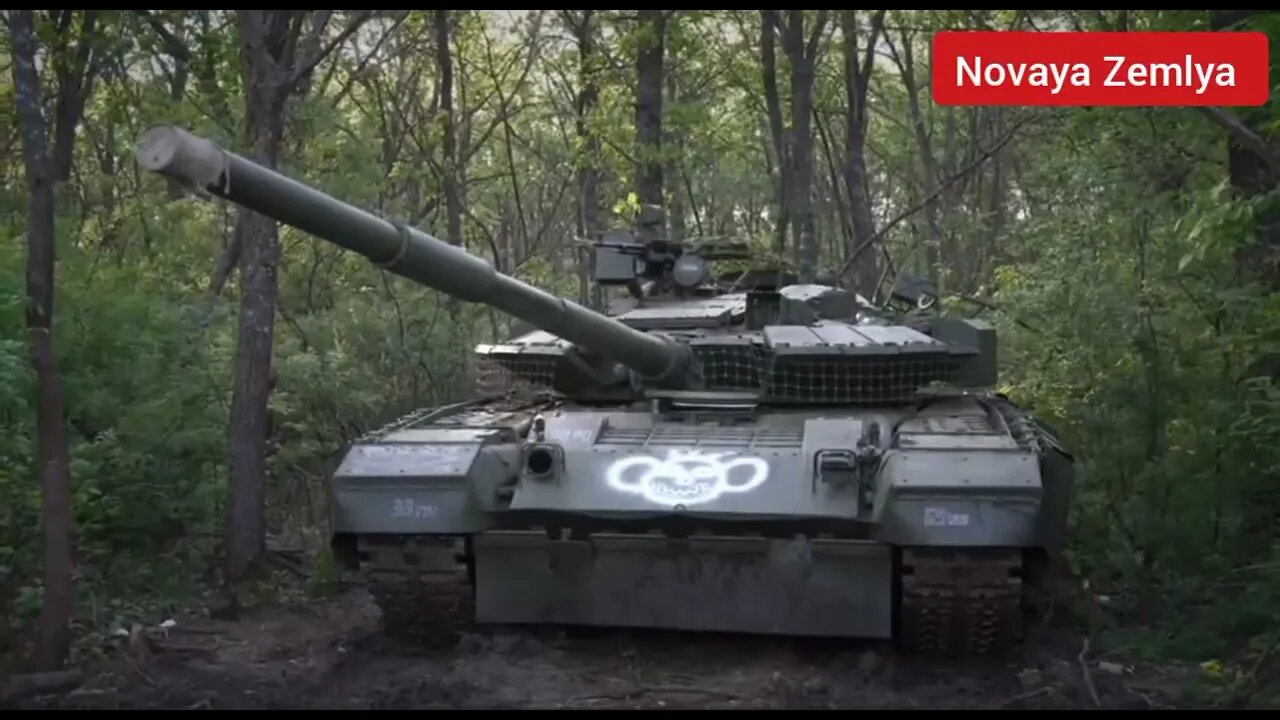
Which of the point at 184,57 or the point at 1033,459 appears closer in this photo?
the point at 1033,459

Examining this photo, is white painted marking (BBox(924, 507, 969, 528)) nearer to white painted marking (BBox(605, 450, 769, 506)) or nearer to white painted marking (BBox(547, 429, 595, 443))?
white painted marking (BBox(605, 450, 769, 506))

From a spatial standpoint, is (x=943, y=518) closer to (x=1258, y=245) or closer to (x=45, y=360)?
(x=1258, y=245)

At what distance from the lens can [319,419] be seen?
13602 millimetres

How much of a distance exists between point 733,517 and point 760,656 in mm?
1111

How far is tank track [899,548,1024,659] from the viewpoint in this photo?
291 inches

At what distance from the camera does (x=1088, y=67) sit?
10047mm

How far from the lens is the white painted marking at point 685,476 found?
7801mm

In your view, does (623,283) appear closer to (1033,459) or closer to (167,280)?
(1033,459)

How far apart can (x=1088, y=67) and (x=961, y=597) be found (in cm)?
442

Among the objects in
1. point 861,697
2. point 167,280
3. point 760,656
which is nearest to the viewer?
point 861,697

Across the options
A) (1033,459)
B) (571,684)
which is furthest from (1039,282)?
(571,684)

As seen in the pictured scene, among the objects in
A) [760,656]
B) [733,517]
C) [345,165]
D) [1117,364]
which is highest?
[345,165]

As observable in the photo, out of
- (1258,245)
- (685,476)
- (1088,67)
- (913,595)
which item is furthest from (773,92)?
(913,595)
